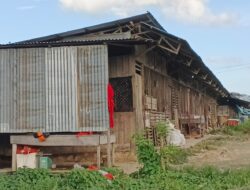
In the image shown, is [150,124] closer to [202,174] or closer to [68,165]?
[68,165]

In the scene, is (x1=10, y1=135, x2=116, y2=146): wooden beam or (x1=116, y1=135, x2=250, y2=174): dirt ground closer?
(x1=10, y1=135, x2=116, y2=146): wooden beam

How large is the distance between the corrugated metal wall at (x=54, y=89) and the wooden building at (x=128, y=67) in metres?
0.03

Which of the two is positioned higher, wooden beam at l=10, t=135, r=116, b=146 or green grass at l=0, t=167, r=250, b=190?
wooden beam at l=10, t=135, r=116, b=146

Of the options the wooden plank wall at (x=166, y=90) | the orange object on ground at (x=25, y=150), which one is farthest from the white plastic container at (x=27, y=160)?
the wooden plank wall at (x=166, y=90)

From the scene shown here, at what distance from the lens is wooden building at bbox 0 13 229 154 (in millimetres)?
11352

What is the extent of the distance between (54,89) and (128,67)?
3.17 metres

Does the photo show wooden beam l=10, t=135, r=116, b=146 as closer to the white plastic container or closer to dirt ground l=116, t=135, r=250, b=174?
the white plastic container

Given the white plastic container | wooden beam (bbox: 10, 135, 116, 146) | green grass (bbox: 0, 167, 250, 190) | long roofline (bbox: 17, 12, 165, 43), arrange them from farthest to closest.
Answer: long roofline (bbox: 17, 12, 165, 43) → the white plastic container → wooden beam (bbox: 10, 135, 116, 146) → green grass (bbox: 0, 167, 250, 190)

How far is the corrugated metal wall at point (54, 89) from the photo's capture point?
11250mm

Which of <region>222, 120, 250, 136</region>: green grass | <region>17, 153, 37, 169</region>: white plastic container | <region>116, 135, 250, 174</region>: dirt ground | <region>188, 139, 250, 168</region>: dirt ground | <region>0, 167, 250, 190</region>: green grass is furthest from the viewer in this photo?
<region>222, 120, 250, 136</region>: green grass

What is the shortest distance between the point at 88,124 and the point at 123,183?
332cm

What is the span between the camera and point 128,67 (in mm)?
13781

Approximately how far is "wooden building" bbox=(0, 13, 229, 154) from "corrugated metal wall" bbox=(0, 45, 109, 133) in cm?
3

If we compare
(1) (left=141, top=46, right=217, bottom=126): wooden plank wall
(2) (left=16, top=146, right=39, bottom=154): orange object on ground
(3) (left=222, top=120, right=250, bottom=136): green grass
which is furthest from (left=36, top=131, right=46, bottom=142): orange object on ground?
(3) (left=222, top=120, right=250, bottom=136): green grass
